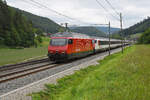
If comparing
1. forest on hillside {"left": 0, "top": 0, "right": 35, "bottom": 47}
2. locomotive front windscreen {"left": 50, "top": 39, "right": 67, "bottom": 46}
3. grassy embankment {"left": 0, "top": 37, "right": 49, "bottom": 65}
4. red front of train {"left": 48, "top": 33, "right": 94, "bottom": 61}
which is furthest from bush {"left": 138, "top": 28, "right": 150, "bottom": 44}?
locomotive front windscreen {"left": 50, "top": 39, "right": 67, "bottom": 46}

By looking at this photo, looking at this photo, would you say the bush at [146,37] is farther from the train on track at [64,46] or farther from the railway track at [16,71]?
the railway track at [16,71]

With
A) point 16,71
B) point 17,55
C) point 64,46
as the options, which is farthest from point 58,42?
point 17,55

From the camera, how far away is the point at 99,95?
5711 millimetres

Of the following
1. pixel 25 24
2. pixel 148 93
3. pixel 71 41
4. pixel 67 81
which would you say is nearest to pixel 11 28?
pixel 25 24

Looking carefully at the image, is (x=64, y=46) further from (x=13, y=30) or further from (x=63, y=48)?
(x=13, y=30)

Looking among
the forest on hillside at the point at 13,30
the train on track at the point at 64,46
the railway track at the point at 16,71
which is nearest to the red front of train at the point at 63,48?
the train on track at the point at 64,46

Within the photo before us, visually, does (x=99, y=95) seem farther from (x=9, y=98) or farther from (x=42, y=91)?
(x=9, y=98)

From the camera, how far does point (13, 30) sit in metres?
66.2

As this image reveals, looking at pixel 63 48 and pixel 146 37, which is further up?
pixel 146 37

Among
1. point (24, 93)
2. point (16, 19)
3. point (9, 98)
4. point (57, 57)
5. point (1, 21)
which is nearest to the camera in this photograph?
point (9, 98)

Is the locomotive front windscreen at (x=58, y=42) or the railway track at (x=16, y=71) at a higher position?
the locomotive front windscreen at (x=58, y=42)

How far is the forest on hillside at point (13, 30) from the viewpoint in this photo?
64875 millimetres

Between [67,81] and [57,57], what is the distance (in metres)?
8.26

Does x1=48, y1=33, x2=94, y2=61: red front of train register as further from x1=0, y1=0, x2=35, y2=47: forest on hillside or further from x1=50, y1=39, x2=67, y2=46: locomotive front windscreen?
x1=0, y1=0, x2=35, y2=47: forest on hillside
